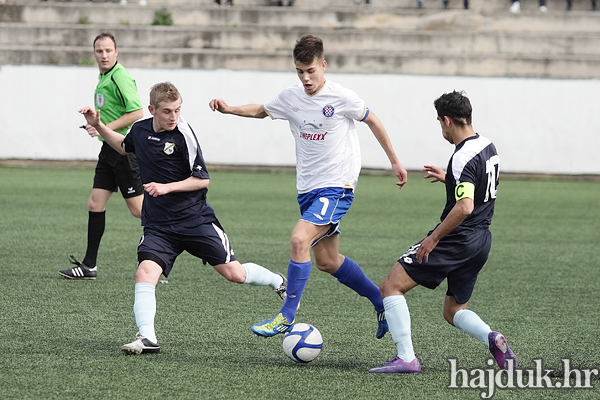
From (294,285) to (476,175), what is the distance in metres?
1.28

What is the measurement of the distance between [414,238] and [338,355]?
16.9 feet

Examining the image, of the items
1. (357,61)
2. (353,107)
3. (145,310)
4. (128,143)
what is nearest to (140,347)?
(145,310)

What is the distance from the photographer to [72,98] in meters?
17.9

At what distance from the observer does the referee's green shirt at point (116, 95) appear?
681 cm

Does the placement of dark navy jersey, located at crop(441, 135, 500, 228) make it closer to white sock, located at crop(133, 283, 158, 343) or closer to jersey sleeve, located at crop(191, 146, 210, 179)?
jersey sleeve, located at crop(191, 146, 210, 179)

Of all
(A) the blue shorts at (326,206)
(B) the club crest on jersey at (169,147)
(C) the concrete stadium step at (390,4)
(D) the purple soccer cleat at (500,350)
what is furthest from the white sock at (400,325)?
(C) the concrete stadium step at (390,4)

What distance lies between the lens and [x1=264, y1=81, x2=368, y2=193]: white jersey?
5160 mm

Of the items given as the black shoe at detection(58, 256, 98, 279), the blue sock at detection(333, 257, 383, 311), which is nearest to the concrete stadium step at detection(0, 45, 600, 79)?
the black shoe at detection(58, 256, 98, 279)

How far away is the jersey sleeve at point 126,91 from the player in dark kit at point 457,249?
318cm

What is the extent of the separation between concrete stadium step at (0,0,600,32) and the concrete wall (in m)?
3.83

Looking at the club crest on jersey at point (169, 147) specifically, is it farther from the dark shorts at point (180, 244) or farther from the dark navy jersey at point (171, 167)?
the dark shorts at point (180, 244)

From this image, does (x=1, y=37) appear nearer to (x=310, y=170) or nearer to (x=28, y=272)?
(x=28, y=272)

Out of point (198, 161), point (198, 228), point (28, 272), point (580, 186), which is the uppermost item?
point (198, 161)

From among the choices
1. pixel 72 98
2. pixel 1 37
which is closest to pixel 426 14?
pixel 72 98
